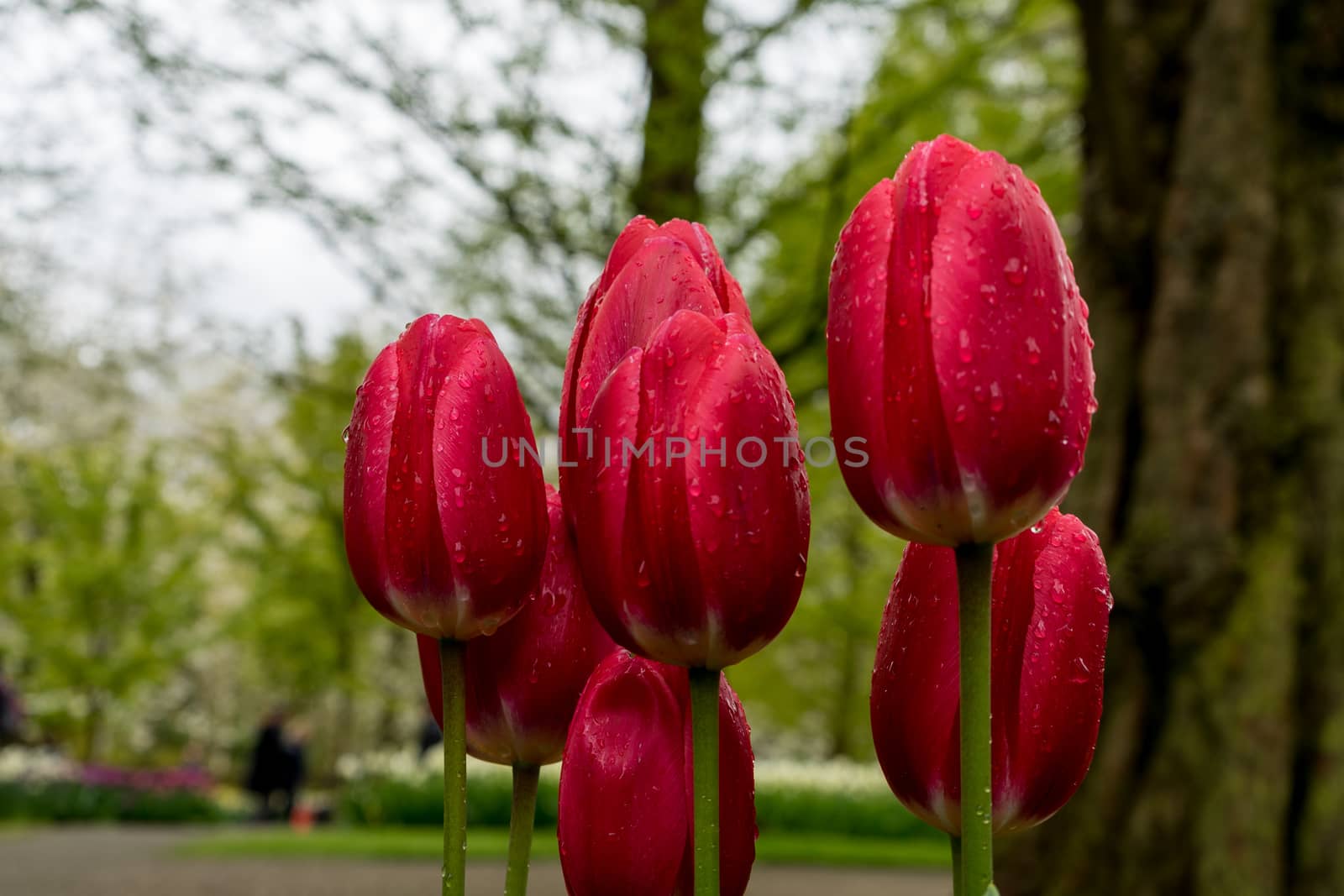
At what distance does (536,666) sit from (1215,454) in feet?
8.79

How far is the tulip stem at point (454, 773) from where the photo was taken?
53 cm

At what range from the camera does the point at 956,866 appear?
22.3 inches

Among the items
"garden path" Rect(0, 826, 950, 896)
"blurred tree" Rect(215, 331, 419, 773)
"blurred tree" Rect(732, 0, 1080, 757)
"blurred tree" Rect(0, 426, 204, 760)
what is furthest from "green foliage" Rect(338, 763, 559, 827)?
"blurred tree" Rect(0, 426, 204, 760)

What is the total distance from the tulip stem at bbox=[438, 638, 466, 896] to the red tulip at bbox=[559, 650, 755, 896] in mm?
49

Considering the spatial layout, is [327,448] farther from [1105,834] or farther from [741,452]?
[741,452]

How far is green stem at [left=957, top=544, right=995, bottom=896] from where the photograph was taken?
0.47 metres

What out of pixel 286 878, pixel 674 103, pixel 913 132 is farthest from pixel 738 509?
pixel 286 878

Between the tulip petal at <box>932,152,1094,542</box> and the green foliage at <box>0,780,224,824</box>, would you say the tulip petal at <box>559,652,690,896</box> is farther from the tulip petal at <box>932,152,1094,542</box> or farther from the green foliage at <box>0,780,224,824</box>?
the green foliage at <box>0,780,224,824</box>

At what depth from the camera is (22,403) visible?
575 inches

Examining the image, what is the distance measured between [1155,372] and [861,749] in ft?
76.5

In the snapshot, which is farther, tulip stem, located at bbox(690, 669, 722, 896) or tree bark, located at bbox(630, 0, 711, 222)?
tree bark, located at bbox(630, 0, 711, 222)

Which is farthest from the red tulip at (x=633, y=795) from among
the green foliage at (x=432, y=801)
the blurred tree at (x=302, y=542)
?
the blurred tree at (x=302, y=542)

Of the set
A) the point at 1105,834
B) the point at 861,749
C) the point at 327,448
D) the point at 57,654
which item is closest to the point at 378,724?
the point at 57,654

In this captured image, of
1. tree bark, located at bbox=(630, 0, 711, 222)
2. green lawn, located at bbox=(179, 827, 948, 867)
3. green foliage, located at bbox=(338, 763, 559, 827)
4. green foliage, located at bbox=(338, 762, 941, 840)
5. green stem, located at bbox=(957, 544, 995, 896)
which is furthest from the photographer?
green foliage, located at bbox=(338, 762, 941, 840)
